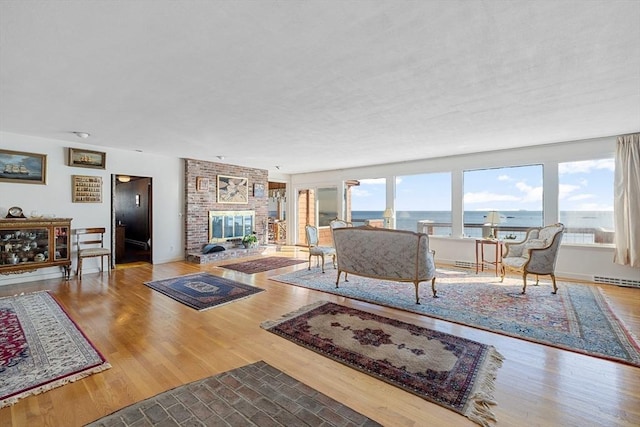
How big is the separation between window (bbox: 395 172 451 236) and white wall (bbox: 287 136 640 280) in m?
0.22

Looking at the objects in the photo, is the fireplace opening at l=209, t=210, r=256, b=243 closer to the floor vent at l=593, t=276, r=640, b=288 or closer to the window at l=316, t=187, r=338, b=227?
the window at l=316, t=187, r=338, b=227

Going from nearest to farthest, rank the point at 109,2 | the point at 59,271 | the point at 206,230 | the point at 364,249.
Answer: the point at 109,2 → the point at 364,249 → the point at 59,271 → the point at 206,230

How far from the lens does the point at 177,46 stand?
206 cm

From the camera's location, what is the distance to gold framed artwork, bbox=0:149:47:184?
4500mm

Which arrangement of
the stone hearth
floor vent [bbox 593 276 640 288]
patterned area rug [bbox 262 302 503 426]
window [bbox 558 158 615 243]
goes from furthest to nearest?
the stone hearth
window [bbox 558 158 615 243]
floor vent [bbox 593 276 640 288]
patterned area rug [bbox 262 302 503 426]

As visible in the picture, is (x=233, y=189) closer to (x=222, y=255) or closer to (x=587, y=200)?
(x=222, y=255)

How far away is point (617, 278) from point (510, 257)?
1745 millimetres

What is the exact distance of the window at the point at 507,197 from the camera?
17.9 feet

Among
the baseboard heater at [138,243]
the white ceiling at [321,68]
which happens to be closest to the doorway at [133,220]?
the baseboard heater at [138,243]

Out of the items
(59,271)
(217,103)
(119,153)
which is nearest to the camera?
(217,103)

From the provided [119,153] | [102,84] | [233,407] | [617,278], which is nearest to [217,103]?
[102,84]

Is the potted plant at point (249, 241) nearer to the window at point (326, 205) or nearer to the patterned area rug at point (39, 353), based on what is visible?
the window at point (326, 205)

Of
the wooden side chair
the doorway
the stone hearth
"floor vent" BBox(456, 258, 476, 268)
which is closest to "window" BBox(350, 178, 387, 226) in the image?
"floor vent" BBox(456, 258, 476, 268)

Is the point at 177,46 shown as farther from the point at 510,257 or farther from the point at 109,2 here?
the point at 510,257
